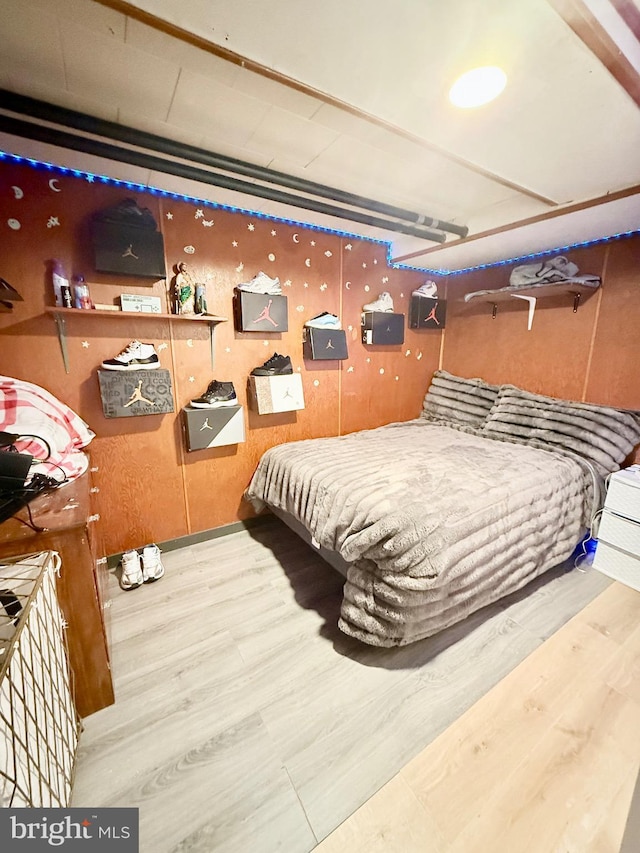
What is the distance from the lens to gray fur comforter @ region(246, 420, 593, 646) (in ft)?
4.55

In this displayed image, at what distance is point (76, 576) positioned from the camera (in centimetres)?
117

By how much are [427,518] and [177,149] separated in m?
2.01

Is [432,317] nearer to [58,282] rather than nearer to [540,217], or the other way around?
[540,217]

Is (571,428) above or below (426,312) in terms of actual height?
below

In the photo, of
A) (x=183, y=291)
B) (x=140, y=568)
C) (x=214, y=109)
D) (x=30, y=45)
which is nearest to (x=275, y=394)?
(x=183, y=291)

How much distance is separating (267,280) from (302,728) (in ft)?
7.87

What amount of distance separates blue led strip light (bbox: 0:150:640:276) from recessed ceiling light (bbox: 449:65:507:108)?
1418mm

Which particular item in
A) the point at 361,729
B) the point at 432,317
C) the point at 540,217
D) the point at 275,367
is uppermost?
the point at 540,217

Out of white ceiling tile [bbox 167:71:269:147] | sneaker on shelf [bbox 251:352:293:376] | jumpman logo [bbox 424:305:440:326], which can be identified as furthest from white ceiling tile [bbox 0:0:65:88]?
jumpman logo [bbox 424:305:440:326]

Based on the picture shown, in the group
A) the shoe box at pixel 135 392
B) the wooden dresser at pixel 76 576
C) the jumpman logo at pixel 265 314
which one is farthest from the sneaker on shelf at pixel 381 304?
the wooden dresser at pixel 76 576

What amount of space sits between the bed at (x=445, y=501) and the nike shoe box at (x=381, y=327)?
0.84 m

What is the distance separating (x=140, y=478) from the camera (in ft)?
7.14

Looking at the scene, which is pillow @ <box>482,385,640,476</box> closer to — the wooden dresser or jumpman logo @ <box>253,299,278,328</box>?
jumpman logo @ <box>253,299,278,328</box>

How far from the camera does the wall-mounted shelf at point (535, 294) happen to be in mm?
2396
